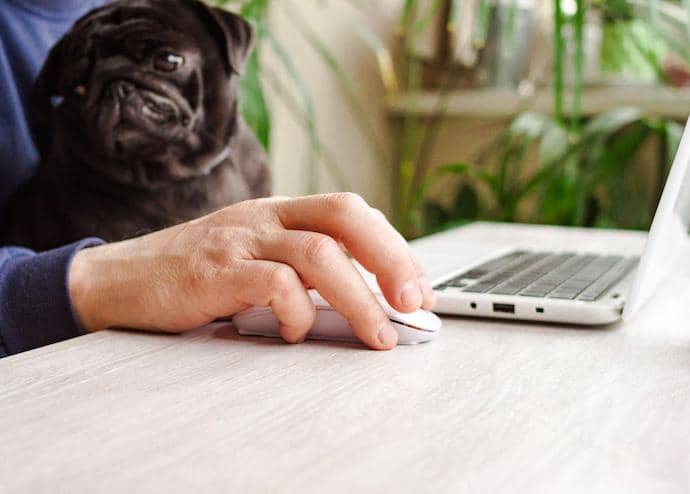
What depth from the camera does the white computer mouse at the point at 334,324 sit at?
2.07 feet

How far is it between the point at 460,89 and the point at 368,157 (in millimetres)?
366

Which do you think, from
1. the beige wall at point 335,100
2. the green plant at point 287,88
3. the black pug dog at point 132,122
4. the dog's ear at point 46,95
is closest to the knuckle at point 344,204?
the black pug dog at point 132,122

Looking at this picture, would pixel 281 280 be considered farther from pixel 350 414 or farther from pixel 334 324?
pixel 350 414

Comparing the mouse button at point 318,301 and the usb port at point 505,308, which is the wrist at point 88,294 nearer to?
the mouse button at point 318,301

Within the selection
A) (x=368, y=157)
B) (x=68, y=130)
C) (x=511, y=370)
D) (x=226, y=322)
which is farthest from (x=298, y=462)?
(x=368, y=157)

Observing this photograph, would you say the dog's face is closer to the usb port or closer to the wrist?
the wrist

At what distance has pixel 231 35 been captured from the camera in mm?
981

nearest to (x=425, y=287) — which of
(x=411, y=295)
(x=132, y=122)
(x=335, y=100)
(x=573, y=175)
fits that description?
(x=411, y=295)

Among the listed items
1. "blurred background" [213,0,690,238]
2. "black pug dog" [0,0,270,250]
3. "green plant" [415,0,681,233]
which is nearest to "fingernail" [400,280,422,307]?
"black pug dog" [0,0,270,250]

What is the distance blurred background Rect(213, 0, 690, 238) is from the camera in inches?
86.8

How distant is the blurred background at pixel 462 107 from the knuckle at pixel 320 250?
1386mm

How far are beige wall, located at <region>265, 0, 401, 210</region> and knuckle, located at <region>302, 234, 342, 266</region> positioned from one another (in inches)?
68.9

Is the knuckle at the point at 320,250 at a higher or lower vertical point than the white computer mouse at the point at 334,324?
higher

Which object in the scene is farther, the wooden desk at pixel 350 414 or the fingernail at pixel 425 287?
the fingernail at pixel 425 287
